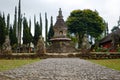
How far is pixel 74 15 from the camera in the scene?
8031 centimetres

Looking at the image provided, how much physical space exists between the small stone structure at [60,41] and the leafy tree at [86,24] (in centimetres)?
2176

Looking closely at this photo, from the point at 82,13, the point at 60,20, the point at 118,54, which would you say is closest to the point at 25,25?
the point at 60,20

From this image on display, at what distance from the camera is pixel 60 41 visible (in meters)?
50.9

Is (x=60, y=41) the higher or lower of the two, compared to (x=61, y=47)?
higher

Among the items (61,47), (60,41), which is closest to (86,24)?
(60,41)

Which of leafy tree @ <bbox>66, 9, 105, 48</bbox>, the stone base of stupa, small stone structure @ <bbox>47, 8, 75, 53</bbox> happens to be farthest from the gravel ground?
leafy tree @ <bbox>66, 9, 105, 48</bbox>

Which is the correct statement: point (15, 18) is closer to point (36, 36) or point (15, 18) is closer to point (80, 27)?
point (36, 36)

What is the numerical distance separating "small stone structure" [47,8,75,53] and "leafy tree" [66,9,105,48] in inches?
857

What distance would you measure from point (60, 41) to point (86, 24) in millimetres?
27564

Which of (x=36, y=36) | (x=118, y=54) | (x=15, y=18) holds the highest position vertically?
(x=15, y=18)

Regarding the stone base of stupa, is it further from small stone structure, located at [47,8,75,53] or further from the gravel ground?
the gravel ground

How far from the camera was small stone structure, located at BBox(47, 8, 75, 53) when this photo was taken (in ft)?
159

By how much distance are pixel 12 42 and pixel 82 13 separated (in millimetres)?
26992

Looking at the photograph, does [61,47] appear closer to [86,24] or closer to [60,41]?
[60,41]
